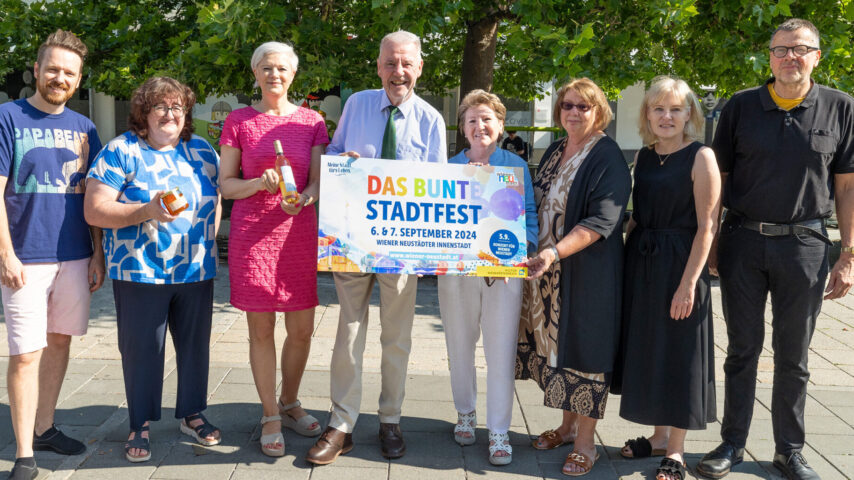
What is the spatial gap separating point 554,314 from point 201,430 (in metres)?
2.00

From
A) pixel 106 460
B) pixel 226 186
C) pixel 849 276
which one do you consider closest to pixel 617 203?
pixel 849 276

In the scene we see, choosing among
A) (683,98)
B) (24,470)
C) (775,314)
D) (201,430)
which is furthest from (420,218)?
(24,470)

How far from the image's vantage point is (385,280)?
3844 mm

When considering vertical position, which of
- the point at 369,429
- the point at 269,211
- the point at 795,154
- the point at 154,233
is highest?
the point at 795,154

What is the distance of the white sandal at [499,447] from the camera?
382 centimetres

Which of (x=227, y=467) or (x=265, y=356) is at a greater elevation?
(x=265, y=356)

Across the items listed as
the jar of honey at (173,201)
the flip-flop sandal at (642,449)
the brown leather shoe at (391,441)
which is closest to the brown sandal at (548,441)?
the flip-flop sandal at (642,449)

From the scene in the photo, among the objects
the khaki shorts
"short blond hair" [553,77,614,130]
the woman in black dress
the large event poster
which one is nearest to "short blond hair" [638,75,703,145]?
the woman in black dress

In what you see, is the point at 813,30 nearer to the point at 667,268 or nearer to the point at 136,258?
the point at 667,268

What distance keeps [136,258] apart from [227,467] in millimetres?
1143

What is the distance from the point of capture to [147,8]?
9.18m

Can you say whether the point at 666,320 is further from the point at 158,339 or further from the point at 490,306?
the point at 158,339

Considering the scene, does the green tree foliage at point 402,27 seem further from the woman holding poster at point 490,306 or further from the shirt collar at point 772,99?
the woman holding poster at point 490,306

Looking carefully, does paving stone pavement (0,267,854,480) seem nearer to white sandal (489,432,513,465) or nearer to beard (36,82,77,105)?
white sandal (489,432,513,465)
